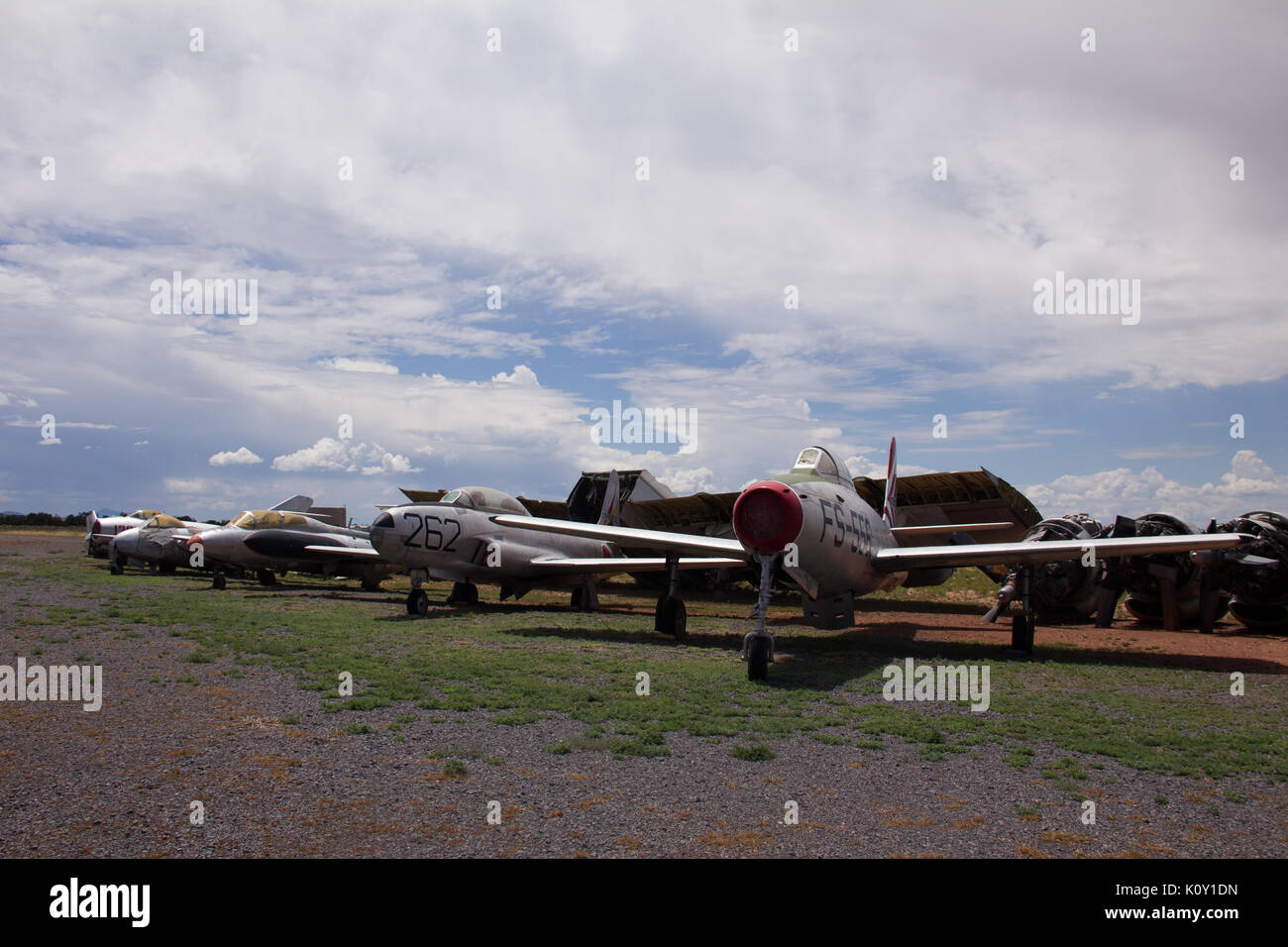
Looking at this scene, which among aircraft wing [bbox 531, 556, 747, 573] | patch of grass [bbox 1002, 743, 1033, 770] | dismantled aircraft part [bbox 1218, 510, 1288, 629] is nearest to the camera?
patch of grass [bbox 1002, 743, 1033, 770]

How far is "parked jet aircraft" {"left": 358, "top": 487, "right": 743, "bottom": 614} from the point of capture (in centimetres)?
1719

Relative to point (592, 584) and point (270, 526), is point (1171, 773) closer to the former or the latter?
point (592, 584)

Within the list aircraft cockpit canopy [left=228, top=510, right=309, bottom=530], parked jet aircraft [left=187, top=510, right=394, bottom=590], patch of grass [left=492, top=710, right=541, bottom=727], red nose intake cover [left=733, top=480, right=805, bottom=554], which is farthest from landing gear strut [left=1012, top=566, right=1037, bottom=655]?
aircraft cockpit canopy [left=228, top=510, right=309, bottom=530]

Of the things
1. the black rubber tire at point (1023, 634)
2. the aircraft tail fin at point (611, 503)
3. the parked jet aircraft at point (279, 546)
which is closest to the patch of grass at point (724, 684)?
the black rubber tire at point (1023, 634)

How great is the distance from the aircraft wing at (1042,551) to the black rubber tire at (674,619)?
12.1ft

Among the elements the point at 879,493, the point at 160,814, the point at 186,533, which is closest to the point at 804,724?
the point at 160,814

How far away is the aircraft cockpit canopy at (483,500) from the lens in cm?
1895

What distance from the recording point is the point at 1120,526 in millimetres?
16734

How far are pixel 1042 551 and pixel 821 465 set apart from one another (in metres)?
3.60

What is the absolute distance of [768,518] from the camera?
9961 millimetres

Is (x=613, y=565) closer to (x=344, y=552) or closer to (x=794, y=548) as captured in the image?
(x=794, y=548)

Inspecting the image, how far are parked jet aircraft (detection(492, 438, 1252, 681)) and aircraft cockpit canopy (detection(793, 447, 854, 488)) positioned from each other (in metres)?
0.02

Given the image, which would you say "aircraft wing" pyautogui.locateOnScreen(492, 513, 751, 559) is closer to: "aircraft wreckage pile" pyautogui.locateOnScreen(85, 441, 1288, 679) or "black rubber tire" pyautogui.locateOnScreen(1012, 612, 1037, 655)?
"aircraft wreckage pile" pyautogui.locateOnScreen(85, 441, 1288, 679)
